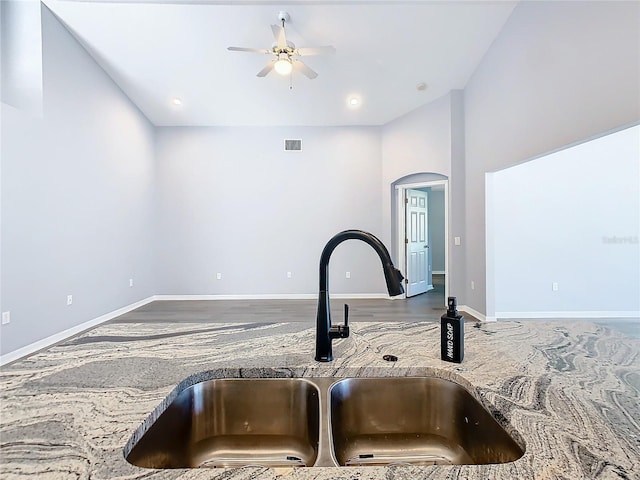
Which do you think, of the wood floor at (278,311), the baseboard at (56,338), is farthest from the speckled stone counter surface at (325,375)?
the wood floor at (278,311)

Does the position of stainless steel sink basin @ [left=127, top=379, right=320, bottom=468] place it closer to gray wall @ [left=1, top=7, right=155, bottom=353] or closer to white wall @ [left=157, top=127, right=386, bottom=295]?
gray wall @ [left=1, top=7, right=155, bottom=353]

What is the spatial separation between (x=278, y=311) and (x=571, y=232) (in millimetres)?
4320

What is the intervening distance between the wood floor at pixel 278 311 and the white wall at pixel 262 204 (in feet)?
1.36

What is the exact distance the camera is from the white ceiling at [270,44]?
11.5ft

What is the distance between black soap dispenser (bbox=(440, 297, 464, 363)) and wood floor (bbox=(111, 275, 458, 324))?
3391 mm

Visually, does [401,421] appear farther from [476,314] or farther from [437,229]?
[437,229]

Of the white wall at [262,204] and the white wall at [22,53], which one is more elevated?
the white wall at [22,53]

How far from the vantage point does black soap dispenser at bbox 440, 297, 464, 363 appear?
878mm

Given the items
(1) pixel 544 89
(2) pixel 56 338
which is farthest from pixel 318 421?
(2) pixel 56 338

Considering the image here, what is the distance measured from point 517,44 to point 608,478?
427 cm

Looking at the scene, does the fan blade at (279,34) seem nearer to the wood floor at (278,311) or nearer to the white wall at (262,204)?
the white wall at (262,204)

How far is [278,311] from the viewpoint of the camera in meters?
4.96

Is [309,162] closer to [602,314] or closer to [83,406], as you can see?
[602,314]

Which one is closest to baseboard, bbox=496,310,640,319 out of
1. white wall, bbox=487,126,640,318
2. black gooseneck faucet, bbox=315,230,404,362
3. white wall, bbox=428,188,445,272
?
white wall, bbox=487,126,640,318
